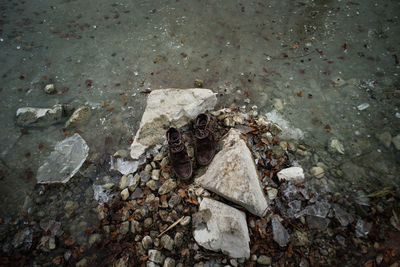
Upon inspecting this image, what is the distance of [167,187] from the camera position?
8.00 ft

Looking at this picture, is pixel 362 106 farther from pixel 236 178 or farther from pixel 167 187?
pixel 167 187

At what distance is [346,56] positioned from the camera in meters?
3.45

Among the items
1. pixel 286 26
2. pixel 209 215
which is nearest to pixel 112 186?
pixel 209 215

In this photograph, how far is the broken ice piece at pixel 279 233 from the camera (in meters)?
2.11

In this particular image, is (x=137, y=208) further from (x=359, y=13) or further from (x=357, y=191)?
(x=359, y=13)

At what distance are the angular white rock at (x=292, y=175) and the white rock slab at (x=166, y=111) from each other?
127cm

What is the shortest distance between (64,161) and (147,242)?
149 centimetres

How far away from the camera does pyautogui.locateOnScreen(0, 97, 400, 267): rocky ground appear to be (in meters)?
2.05

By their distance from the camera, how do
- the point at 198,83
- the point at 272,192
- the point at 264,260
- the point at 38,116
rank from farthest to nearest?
the point at 198,83, the point at 38,116, the point at 272,192, the point at 264,260

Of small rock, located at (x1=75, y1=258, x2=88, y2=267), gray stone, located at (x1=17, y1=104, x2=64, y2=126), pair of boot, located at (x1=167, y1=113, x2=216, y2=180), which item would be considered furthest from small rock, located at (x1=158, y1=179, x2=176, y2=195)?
gray stone, located at (x1=17, y1=104, x2=64, y2=126)

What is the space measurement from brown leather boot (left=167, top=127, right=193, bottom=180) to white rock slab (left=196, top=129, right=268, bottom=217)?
164 millimetres

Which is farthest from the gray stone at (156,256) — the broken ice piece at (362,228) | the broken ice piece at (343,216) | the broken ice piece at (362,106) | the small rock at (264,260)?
the broken ice piece at (362,106)

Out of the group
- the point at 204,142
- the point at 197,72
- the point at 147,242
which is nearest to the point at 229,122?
the point at 204,142

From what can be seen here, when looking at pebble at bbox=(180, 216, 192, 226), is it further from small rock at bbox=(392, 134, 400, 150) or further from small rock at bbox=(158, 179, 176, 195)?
small rock at bbox=(392, 134, 400, 150)
